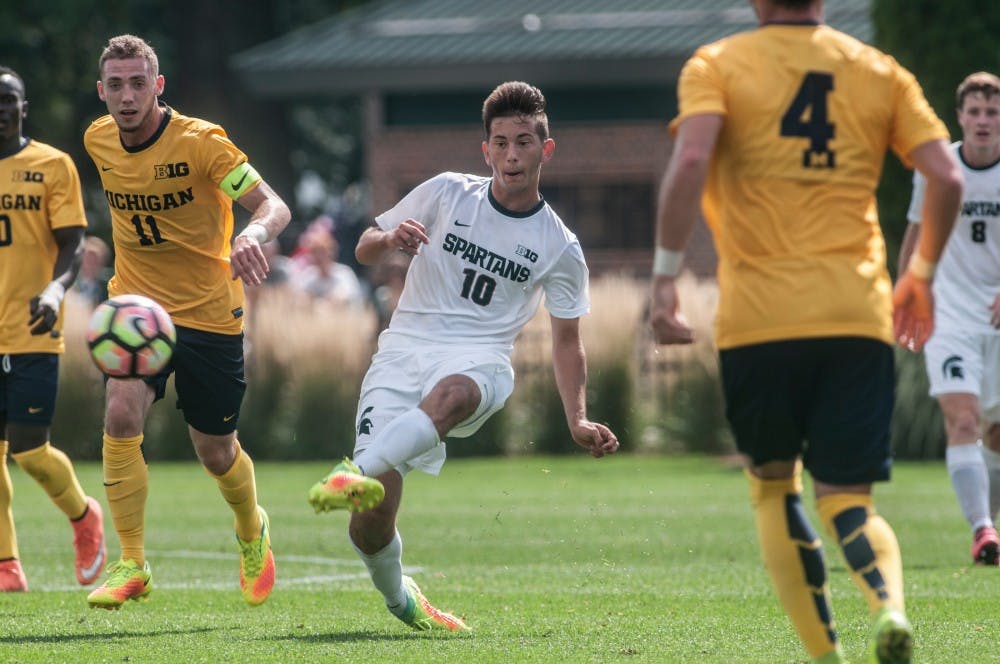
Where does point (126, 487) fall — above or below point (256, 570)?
above

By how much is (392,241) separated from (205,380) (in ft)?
5.85

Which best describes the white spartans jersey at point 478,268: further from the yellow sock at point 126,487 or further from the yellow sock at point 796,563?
the yellow sock at point 796,563

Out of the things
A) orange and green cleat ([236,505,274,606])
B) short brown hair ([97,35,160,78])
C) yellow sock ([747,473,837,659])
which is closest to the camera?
yellow sock ([747,473,837,659])

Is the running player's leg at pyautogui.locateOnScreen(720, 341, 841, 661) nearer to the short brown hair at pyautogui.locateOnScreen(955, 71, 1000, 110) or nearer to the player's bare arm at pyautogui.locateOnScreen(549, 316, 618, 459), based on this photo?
the player's bare arm at pyautogui.locateOnScreen(549, 316, 618, 459)

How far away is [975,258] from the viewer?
33.6ft

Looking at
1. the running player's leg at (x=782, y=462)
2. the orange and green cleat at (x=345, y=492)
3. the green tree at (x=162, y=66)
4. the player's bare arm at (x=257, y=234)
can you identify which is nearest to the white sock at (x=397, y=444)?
the orange and green cleat at (x=345, y=492)

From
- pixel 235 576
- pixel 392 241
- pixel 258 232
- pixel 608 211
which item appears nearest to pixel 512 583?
pixel 235 576

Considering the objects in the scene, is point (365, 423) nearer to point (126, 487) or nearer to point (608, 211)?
point (126, 487)

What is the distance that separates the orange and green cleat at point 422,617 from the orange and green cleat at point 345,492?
1564mm

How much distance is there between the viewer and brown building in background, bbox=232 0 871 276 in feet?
89.4

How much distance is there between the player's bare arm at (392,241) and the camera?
22.9ft

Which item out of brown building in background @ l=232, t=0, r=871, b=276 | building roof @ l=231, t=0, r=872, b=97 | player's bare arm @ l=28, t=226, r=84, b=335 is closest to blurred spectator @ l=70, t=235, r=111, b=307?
brown building in background @ l=232, t=0, r=871, b=276

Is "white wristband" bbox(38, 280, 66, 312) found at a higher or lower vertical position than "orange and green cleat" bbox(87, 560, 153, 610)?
higher

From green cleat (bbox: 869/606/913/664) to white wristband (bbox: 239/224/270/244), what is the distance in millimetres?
3342
